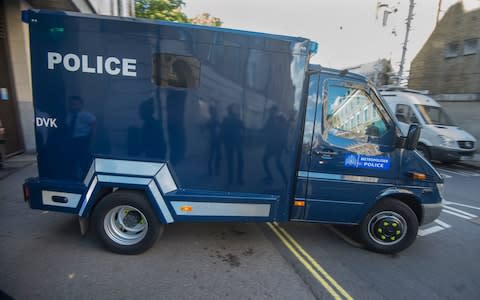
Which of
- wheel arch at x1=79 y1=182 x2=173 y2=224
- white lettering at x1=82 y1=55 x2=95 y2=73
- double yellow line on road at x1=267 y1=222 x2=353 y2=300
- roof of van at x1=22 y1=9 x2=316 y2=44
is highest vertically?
roof of van at x1=22 y1=9 x2=316 y2=44

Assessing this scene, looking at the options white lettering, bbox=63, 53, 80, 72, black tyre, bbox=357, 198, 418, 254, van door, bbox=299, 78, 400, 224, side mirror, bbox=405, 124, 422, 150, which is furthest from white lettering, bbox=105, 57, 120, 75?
black tyre, bbox=357, 198, 418, 254

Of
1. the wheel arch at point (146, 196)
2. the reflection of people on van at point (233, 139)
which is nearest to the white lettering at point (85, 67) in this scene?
the wheel arch at point (146, 196)

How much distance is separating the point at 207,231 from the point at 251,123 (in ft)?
6.16

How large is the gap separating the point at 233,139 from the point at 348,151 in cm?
149

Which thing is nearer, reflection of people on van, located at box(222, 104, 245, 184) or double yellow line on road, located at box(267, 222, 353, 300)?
double yellow line on road, located at box(267, 222, 353, 300)

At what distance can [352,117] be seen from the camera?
3.23 metres

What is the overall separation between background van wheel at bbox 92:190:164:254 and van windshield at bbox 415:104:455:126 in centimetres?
1014

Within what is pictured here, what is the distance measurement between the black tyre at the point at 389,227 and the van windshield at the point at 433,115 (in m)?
7.53

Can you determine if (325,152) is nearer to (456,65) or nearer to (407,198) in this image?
(407,198)

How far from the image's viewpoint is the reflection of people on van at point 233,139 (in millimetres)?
2955

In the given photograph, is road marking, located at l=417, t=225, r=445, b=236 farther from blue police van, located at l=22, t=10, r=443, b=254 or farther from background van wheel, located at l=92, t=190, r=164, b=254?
background van wheel, located at l=92, t=190, r=164, b=254

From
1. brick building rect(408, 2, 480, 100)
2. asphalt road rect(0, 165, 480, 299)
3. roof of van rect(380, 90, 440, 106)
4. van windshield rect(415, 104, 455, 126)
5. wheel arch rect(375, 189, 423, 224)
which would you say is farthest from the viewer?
brick building rect(408, 2, 480, 100)

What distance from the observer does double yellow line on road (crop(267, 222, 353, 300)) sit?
2778 millimetres

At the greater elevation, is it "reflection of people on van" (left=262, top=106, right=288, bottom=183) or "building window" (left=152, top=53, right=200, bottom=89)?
"building window" (left=152, top=53, right=200, bottom=89)
